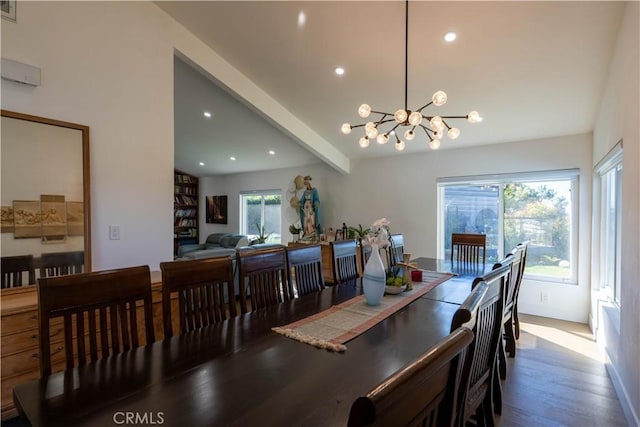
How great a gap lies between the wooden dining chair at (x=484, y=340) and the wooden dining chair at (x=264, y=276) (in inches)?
44.0

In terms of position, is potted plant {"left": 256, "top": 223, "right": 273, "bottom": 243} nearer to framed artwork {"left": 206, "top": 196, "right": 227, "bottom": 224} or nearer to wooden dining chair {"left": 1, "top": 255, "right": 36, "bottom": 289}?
framed artwork {"left": 206, "top": 196, "right": 227, "bottom": 224}

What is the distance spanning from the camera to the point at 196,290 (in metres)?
1.66

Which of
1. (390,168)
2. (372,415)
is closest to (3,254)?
(372,415)

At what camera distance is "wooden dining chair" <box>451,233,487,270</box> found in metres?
3.59

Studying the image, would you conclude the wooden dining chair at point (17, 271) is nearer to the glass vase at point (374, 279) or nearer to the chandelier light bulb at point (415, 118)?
the glass vase at point (374, 279)

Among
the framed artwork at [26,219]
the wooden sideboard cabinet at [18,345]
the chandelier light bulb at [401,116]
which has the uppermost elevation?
the chandelier light bulb at [401,116]

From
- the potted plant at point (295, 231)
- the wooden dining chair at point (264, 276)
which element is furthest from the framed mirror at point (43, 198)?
the potted plant at point (295, 231)

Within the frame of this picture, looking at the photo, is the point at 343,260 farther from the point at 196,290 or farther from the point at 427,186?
the point at 427,186

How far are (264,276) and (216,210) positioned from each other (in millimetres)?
Answer: 6683

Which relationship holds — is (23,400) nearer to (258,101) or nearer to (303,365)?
(303,365)

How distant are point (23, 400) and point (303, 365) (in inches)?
32.9

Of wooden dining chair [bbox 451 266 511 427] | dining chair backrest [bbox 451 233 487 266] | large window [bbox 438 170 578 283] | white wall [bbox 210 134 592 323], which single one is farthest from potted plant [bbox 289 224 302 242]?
wooden dining chair [bbox 451 266 511 427]

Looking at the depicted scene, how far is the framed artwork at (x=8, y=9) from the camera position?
2105mm

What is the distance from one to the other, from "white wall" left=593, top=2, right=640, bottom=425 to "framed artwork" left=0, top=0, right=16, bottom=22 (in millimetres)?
4023
